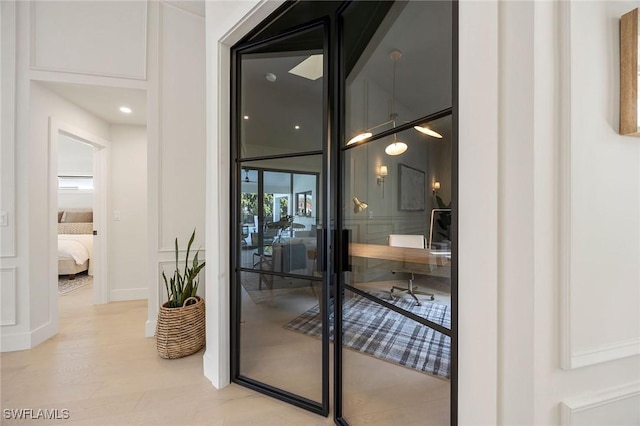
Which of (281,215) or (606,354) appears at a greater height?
(281,215)

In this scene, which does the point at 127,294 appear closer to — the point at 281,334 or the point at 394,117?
the point at 281,334

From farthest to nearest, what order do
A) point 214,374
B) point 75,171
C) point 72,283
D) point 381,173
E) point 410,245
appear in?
point 75,171, point 72,283, point 214,374, point 381,173, point 410,245

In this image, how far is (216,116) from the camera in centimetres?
196

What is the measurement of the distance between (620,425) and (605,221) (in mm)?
557

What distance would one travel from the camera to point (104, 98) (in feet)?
9.88

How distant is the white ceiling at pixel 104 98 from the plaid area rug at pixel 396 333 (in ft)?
9.65

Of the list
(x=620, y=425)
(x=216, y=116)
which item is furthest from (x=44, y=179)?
(x=620, y=425)

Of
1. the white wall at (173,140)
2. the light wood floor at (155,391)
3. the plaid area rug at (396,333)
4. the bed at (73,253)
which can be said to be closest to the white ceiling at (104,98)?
the white wall at (173,140)

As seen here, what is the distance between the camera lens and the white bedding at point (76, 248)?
15.9 feet

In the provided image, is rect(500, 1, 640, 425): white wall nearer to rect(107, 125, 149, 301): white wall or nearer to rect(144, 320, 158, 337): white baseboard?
rect(144, 320, 158, 337): white baseboard

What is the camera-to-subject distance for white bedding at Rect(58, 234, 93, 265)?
15.9ft

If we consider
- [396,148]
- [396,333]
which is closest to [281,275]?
[396,333]

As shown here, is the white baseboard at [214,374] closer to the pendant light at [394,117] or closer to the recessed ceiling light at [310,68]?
the pendant light at [394,117]

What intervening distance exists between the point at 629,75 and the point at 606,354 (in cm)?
72
